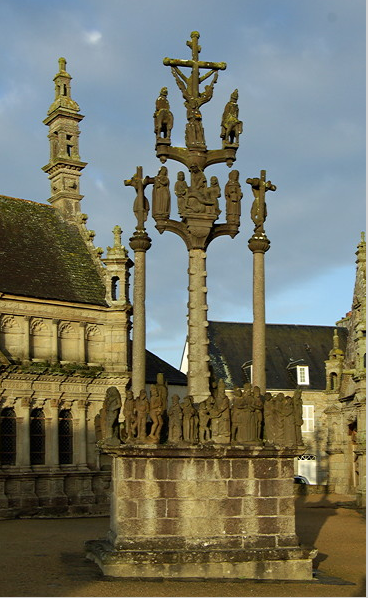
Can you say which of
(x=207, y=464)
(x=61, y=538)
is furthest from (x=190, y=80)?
(x=61, y=538)

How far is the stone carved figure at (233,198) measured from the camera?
58.6 feet

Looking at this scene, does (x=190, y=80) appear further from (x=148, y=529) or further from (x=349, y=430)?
(x=349, y=430)

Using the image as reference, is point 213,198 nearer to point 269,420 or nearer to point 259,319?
point 259,319

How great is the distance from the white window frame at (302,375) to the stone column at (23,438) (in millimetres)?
20149

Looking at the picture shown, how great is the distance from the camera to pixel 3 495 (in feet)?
101

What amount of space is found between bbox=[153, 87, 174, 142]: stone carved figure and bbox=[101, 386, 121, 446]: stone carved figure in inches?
197

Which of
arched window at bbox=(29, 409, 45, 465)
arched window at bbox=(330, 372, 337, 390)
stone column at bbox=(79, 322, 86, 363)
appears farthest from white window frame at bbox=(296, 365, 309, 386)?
arched window at bbox=(29, 409, 45, 465)

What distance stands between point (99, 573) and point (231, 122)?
28.5 ft

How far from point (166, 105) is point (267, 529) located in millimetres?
8168

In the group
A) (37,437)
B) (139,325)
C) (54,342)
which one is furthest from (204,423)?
(54,342)

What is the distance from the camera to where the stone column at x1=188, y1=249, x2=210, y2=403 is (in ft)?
55.6

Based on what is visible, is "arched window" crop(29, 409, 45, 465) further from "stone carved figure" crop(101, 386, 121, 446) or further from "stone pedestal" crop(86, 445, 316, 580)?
"stone pedestal" crop(86, 445, 316, 580)

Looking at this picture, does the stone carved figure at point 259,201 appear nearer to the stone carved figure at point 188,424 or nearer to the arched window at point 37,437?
the stone carved figure at point 188,424

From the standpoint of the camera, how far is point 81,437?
33.3 m
